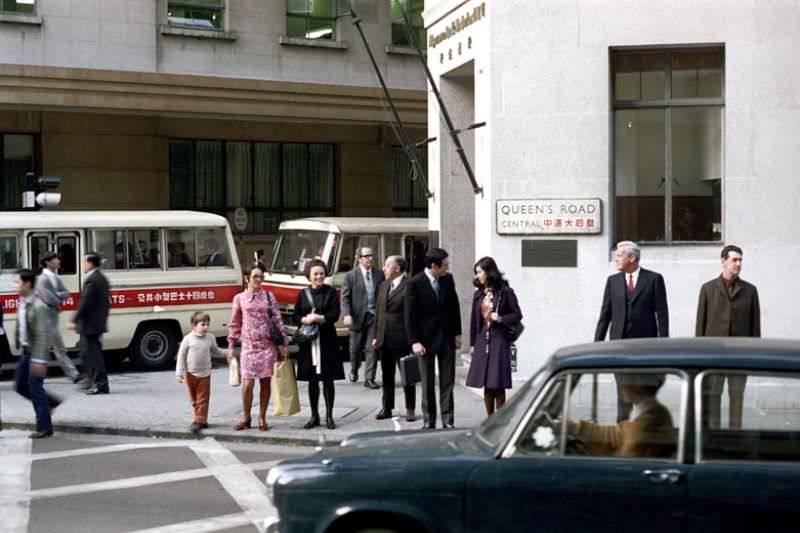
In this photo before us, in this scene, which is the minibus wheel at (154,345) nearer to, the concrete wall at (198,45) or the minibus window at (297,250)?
the minibus window at (297,250)

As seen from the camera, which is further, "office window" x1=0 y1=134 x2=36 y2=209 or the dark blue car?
"office window" x1=0 y1=134 x2=36 y2=209

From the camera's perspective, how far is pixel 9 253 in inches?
732

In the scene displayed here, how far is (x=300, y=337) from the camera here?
531 inches

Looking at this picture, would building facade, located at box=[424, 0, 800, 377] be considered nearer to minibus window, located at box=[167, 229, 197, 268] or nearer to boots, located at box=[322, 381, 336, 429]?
boots, located at box=[322, 381, 336, 429]

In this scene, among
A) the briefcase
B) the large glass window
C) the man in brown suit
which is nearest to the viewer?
the man in brown suit

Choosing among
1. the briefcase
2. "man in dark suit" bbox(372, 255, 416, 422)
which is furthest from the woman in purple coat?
"man in dark suit" bbox(372, 255, 416, 422)

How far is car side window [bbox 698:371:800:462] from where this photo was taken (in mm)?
6016

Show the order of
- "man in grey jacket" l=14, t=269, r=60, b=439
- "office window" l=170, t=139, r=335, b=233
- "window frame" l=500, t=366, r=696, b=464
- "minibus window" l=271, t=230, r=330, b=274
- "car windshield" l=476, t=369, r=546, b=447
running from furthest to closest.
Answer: "office window" l=170, t=139, r=335, b=233, "minibus window" l=271, t=230, r=330, b=274, "man in grey jacket" l=14, t=269, r=60, b=439, "car windshield" l=476, t=369, r=546, b=447, "window frame" l=500, t=366, r=696, b=464

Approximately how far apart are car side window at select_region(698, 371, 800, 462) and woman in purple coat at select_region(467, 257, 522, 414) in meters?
6.14

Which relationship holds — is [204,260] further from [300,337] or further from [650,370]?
[650,370]

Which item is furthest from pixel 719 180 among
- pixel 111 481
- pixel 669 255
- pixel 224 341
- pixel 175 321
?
pixel 224 341

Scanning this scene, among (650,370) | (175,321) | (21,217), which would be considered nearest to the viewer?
(650,370)

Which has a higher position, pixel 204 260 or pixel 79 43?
pixel 79 43

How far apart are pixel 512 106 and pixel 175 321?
292 inches
